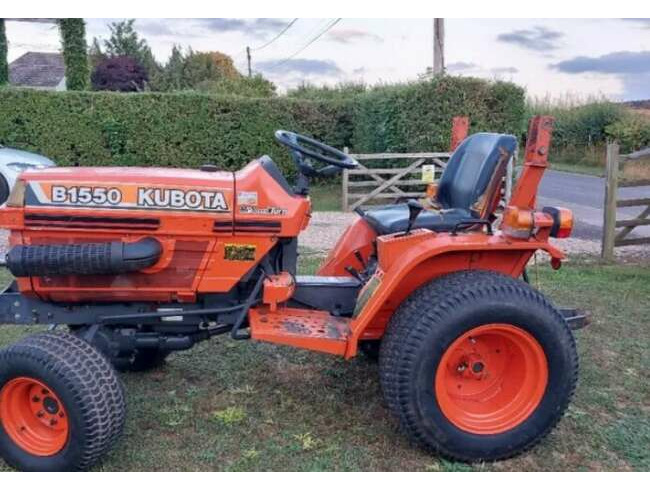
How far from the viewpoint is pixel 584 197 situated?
15867 millimetres

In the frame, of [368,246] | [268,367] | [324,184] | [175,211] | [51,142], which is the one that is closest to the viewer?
[175,211]

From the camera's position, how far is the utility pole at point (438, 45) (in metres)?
14.8

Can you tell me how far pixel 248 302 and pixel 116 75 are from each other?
31.7 m

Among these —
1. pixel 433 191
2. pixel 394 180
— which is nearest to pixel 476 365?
pixel 433 191

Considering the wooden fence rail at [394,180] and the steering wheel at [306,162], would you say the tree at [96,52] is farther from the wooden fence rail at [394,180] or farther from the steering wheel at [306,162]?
the steering wheel at [306,162]

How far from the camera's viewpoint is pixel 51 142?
46.1ft

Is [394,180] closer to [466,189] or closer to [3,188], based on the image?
[3,188]

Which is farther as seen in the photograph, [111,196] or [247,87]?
[247,87]

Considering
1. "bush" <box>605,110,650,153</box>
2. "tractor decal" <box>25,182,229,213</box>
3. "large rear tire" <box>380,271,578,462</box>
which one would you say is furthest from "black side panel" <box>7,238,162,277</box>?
"bush" <box>605,110,650,153</box>

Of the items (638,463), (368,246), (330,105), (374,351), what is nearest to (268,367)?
(374,351)

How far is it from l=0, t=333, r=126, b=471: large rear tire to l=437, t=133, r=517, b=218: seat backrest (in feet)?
6.42

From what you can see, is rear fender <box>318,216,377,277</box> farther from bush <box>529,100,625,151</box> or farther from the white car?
bush <box>529,100,625,151</box>

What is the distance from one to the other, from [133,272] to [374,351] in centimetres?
147

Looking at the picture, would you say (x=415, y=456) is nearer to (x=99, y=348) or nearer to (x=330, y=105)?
(x=99, y=348)
